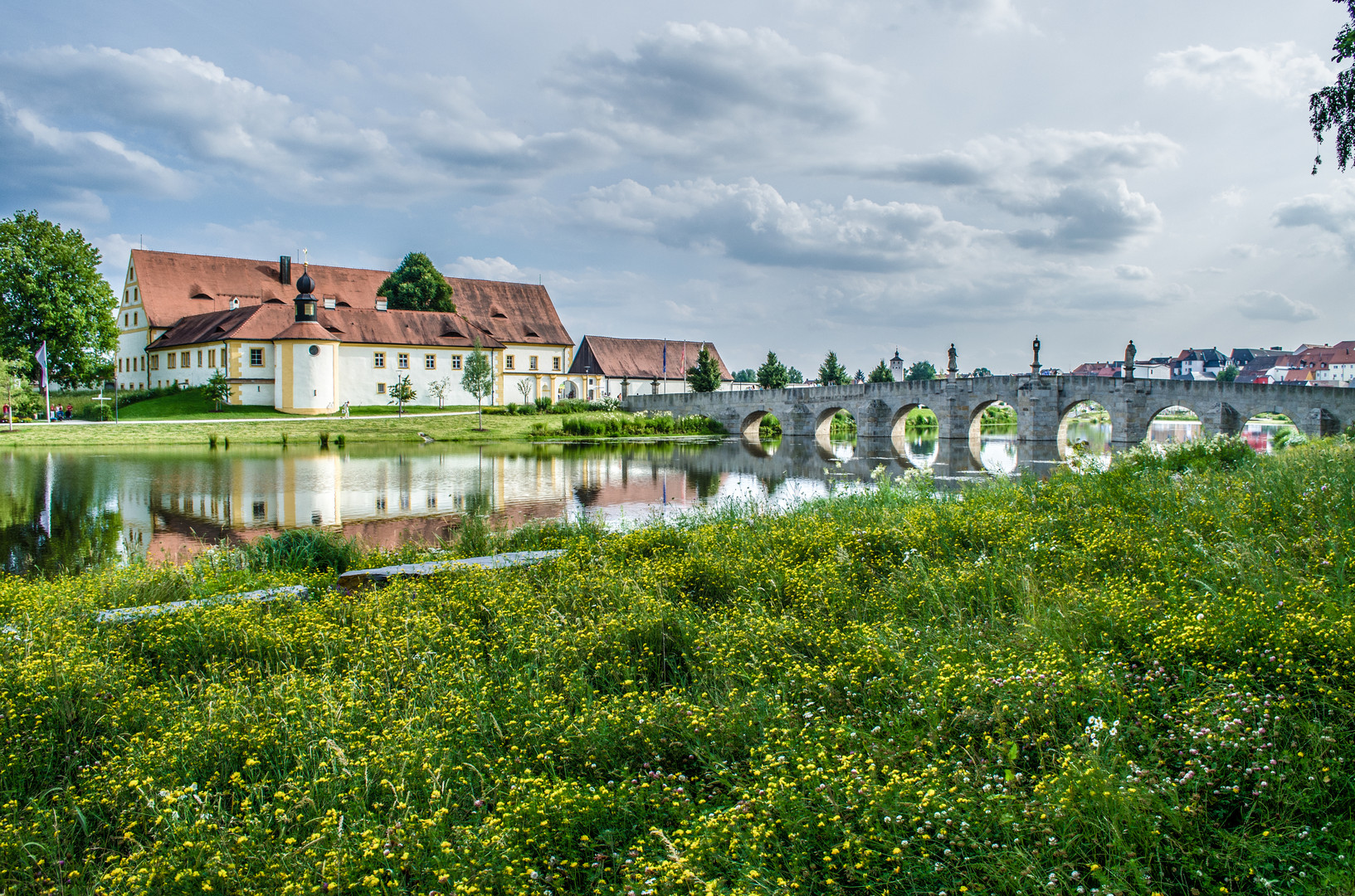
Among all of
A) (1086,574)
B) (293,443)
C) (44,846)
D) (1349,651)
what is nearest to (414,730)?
(44,846)

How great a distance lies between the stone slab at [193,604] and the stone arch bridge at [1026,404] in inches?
1316

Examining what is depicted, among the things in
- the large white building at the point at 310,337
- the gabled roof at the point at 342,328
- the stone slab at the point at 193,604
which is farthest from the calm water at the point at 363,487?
the gabled roof at the point at 342,328

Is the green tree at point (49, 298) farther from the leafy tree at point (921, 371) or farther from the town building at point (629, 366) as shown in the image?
the leafy tree at point (921, 371)

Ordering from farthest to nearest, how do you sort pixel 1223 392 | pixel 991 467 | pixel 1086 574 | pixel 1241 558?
1. pixel 1223 392
2. pixel 991 467
3. pixel 1086 574
4. pixel 1241 558

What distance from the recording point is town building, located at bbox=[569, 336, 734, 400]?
237ft

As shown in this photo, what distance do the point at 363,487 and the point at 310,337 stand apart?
1199 inches

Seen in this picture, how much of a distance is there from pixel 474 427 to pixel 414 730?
133ft

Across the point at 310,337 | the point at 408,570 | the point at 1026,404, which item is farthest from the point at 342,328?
the point at 408,570

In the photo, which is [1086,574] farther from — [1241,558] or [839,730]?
[839,730]

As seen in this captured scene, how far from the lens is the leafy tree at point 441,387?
53969 millimetres

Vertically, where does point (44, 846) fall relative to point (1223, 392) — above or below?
below

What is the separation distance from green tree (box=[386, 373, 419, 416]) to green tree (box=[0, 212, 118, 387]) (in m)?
15.4

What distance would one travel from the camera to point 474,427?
1689 inches

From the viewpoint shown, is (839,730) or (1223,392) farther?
(1223,392)
